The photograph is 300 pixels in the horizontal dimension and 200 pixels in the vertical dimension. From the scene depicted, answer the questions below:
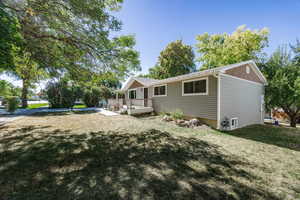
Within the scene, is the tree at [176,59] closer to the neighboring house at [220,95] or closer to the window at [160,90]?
the window at [160,90]

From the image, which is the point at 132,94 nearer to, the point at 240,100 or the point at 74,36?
the point at 240,100

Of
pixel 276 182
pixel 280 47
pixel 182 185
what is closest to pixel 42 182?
pixel 182 185

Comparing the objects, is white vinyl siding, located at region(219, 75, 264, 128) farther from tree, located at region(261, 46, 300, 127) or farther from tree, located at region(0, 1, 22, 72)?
tree, located at region(0, 1, 22, 72)

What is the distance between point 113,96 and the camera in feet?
81.4

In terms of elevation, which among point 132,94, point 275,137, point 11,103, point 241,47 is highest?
point 241,47

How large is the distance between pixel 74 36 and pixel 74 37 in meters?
0.04

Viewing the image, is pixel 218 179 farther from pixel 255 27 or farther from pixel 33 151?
pixel 255 27

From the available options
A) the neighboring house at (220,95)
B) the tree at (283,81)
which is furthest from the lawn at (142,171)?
the tree at (283,81)

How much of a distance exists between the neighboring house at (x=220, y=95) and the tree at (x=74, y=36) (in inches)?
183

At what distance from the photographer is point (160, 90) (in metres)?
11.7

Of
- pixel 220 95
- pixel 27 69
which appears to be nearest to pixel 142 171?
pixel 27 69

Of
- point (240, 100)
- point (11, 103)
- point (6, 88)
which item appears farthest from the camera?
point (11, 103)

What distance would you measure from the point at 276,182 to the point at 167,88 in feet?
28.5

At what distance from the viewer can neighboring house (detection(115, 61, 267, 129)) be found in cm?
734
